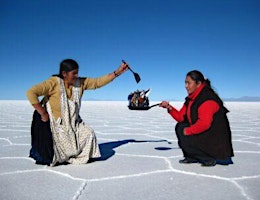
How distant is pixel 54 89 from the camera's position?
9.77ft

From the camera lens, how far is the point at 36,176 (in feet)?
8.50

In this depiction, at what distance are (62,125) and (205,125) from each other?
1353 mm

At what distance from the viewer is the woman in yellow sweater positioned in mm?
2962

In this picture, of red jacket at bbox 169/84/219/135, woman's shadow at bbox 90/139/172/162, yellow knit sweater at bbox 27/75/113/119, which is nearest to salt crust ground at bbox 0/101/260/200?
woman's shadow at bbox 90/139/172/162

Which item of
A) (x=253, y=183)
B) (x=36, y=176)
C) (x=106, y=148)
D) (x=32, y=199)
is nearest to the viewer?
(x=32, y=199)

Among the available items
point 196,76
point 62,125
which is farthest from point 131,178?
point 196,76

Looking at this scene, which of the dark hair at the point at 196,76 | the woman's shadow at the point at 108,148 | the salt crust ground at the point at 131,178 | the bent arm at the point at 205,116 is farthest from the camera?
the woman's shadow at the point at 108,148

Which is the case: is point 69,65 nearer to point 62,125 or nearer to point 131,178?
point 62,125

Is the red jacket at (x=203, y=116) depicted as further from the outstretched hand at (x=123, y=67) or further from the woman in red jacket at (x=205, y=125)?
Answer: the outstretched hand at (x=123, y=67)

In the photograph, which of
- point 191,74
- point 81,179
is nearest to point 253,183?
point 191,74

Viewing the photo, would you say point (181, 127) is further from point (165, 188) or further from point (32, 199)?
point (32, 199)

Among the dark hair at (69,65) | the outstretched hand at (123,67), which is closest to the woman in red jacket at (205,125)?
the outstretched hand at (123,67)

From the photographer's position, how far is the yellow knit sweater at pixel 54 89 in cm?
278

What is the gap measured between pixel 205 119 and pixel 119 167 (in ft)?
2.98
